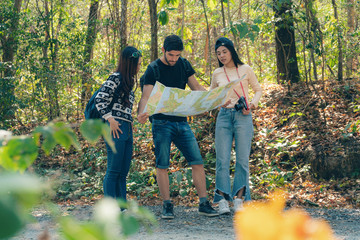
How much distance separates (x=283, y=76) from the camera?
10492 millimetres

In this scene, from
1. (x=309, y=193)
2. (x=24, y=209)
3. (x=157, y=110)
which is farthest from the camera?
(x=309, y=193)

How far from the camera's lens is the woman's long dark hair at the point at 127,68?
4723mm

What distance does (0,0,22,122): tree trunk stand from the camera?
381 inches

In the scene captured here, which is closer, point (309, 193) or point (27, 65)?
point (309, 193)

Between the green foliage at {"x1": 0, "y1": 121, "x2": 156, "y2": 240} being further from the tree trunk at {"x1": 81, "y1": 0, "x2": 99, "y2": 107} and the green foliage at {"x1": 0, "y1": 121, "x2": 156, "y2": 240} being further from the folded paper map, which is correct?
the tree trunk at {"x1": 81, "y1": 0, "x2": 99, "y2": 107}

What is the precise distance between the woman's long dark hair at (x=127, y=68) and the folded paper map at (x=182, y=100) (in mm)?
329

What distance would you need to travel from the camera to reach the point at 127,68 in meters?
4.76

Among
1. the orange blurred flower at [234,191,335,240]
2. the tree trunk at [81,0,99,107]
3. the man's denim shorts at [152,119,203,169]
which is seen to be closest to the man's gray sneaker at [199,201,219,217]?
the man's denim shorts at [152,119,203,169]

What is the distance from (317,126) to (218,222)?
154 inches

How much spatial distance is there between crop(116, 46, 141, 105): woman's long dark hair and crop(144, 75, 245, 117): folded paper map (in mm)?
329

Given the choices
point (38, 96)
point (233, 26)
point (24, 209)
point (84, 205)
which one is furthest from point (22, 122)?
point (24, 209)

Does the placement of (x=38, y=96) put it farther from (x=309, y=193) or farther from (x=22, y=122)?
(x=309, y=193)

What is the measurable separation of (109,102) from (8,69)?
6790 millimetres

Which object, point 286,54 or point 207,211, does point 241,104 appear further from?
point 286,54
